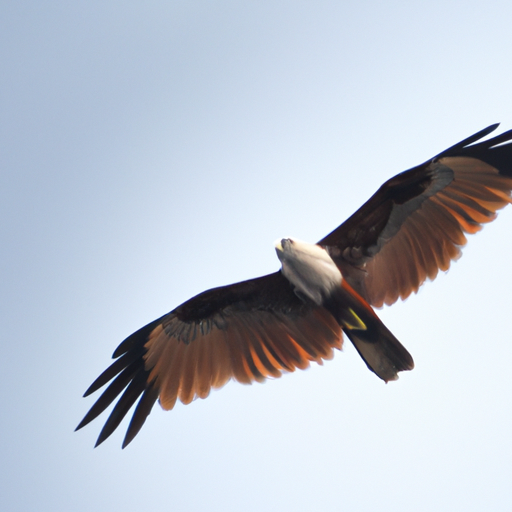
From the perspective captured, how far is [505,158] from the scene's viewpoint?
6742 mm

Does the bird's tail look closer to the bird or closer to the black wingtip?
the bird

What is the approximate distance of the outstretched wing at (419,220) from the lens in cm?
685

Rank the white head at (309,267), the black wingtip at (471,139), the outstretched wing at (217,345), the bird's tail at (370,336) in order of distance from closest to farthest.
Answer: the black wingtip at (471,139) < the bird's tail at (370,336) < the white head at (309,267) < the outstretched wing at (217,345)

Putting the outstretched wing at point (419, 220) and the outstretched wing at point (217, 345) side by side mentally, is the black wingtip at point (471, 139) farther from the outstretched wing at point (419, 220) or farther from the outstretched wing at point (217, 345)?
the outstretched wing at point (217, 345)

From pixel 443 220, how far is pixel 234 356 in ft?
9.20

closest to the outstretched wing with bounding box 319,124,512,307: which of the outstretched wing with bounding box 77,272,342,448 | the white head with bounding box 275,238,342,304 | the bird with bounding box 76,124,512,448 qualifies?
the bird with bounding box 76,124,512,448

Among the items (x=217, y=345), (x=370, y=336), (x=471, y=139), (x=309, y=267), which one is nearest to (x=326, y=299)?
(x=309, y=267)

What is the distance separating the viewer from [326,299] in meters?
7.00

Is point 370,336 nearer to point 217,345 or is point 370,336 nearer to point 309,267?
point 309,267

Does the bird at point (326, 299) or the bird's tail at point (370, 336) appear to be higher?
the bird at point (326, 299)

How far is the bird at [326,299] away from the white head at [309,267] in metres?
0.01

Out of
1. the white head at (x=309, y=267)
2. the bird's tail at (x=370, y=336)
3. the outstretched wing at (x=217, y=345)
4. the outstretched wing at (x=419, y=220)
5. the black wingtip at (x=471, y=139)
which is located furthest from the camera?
the outstretched wing at (x=217, y=345)

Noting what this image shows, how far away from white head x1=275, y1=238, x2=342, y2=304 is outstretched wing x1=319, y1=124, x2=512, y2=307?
0.32 metres

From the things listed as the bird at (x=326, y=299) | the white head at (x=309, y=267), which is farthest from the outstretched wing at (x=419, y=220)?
the white head at (x=309, y=267)
